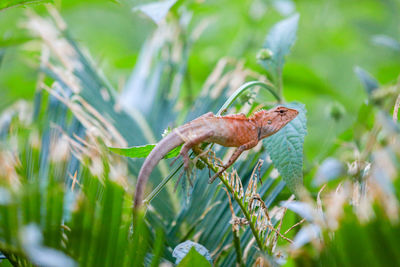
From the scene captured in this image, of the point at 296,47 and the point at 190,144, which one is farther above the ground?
the point at 296,47

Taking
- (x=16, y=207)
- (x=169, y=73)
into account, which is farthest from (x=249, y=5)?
(x=16, y=207)

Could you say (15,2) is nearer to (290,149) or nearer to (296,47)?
(290,149)

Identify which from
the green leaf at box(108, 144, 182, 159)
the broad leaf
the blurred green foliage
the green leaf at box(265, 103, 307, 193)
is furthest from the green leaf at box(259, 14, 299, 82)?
the green leaf at box(108, 144, 182, 159)

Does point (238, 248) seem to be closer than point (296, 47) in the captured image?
Yes

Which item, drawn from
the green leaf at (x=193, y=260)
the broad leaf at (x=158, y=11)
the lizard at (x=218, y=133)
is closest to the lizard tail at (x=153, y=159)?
the lizard at (x=218, y=133)

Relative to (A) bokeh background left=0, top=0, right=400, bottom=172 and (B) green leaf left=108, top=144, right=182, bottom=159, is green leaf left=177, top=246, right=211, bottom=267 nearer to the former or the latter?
(B) green leaf left=108, top=144, right=182, bottom=159

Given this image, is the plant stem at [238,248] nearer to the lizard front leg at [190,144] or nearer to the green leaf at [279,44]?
the lizard front leg at [190,144]

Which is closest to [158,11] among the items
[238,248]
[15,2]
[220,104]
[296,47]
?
[15,2]
